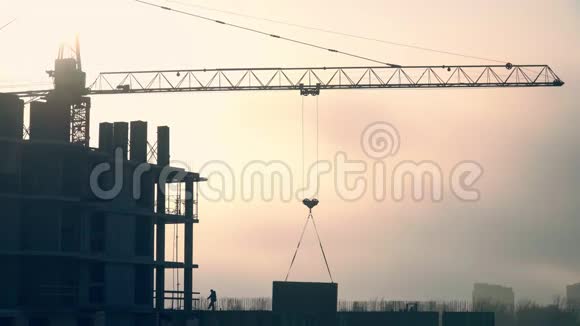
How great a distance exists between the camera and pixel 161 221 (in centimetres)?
10031

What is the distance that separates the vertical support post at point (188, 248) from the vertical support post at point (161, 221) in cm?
293

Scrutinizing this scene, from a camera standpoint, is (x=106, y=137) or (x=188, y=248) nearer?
(x=106, y=137)

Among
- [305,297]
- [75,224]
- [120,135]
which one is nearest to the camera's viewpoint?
[75,224]

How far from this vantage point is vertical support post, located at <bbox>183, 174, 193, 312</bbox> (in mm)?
100500

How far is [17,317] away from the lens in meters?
81.9

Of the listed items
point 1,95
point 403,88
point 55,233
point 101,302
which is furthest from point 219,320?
point 403,88

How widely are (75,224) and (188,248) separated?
16.9m

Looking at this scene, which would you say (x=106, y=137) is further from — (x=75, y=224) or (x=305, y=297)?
(x=305, y=297)

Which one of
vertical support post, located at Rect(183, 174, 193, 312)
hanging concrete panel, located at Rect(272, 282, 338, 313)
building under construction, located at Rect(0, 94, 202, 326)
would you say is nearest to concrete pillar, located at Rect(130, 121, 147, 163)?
building under construction, located at Rect(0, 94, 202, 326)

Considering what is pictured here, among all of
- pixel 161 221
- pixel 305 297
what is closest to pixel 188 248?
pixel 161 221

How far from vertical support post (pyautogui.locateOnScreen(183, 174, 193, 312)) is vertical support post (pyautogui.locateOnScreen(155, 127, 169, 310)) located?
293 centimetres

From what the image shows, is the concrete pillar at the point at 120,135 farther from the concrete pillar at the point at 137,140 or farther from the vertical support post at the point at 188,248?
the vertical support post at the point at 188,248

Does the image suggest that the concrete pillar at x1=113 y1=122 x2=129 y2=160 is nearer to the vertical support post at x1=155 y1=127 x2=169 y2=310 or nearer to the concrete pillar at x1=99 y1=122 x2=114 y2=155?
the concrete pillar at x1=99 y1=122 x2=114 y2=155

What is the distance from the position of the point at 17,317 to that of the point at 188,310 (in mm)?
21159
